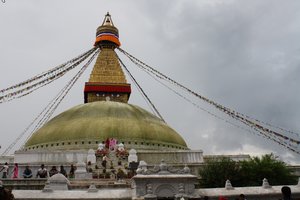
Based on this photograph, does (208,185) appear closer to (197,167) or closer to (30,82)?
(197,167)

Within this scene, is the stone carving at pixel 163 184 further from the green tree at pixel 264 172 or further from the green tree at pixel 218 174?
the green tree at pixel 264 172

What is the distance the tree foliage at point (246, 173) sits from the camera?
18141mm

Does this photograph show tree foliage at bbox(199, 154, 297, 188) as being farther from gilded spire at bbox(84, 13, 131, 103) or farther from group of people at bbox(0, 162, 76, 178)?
gilded spire at bbox(84, 13, 131, 103)

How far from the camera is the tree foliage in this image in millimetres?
18141

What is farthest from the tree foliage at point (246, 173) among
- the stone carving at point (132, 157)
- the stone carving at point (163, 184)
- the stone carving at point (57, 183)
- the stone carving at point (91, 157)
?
the stone carving at point (91, 157)

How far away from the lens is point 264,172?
18.6 m

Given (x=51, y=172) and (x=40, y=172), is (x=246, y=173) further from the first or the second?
(x=40, y=172)

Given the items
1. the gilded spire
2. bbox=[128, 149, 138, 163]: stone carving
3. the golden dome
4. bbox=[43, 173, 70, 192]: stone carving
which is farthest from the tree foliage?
the gilded spire

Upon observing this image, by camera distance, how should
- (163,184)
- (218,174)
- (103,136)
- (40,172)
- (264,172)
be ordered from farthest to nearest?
(103,136), (40,172), (264,172), (218,174), (163,184)

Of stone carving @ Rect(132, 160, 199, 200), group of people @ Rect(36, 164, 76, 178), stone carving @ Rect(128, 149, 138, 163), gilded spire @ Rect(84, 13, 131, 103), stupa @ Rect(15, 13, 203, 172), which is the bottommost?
stone carving @ Rect(132, 160, 199, 200)

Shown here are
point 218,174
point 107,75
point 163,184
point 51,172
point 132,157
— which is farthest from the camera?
point 107,75

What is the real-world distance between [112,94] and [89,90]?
2.51 m

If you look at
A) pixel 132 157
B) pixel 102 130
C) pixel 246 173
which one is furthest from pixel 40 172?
pixel 102 130

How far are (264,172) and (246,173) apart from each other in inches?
33.5
